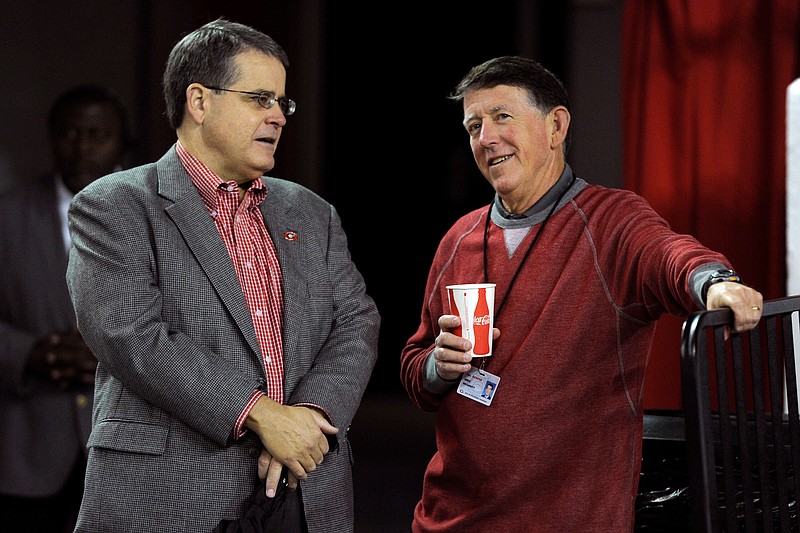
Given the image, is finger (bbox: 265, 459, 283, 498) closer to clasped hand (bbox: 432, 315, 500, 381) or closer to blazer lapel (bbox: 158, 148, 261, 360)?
blazer lapel (bbox: 158, 148, 261, 360)

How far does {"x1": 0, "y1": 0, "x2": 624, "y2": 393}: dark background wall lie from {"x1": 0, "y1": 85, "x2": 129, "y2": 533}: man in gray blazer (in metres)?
1.66

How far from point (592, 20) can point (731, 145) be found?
187 cm

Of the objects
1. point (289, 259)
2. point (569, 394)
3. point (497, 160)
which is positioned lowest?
point (569, 394)

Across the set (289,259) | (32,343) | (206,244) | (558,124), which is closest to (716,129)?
(558,124)

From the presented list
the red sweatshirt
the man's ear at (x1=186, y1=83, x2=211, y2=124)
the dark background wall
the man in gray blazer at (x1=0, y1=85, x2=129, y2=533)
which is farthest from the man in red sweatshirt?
the dark background wall

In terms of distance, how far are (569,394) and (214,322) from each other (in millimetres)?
727

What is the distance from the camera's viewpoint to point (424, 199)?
284 inches

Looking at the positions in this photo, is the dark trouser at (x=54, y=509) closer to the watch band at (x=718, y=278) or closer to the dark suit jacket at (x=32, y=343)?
the dark suit jacket at (x=32, y=343)

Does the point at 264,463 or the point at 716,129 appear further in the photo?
the point at 716,129

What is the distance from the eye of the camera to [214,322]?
6.37 feet

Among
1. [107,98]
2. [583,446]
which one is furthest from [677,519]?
[107,98]

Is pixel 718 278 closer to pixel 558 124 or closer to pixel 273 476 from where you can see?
pixel 558 124

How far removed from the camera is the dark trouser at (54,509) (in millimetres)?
3422

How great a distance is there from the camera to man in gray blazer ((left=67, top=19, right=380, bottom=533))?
1.88 m
